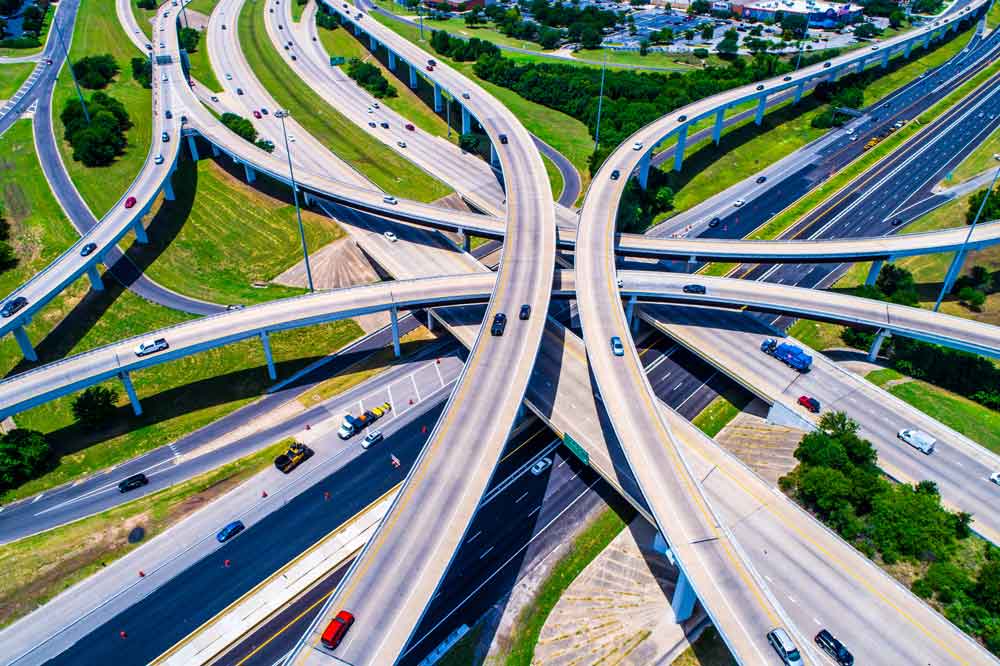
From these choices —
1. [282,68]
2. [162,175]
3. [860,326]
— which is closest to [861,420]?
[860,326]

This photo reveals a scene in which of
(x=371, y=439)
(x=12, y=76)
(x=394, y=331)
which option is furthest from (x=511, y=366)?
(x=12, y=76)

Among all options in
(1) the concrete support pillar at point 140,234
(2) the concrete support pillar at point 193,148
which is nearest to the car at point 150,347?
(1) the concrete support pillar at point 140,234

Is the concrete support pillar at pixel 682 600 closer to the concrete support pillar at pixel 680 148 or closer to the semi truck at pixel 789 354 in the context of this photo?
the semi truck at pixel 789 354

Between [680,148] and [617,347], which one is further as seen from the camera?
[680,148]

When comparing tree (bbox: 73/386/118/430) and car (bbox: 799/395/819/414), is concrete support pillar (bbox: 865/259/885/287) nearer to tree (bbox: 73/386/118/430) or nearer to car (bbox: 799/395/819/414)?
car (bbox: 799/395/819/414)

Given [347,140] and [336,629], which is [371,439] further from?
[347,140]

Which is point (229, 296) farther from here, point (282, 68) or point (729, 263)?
point (282, 68)
